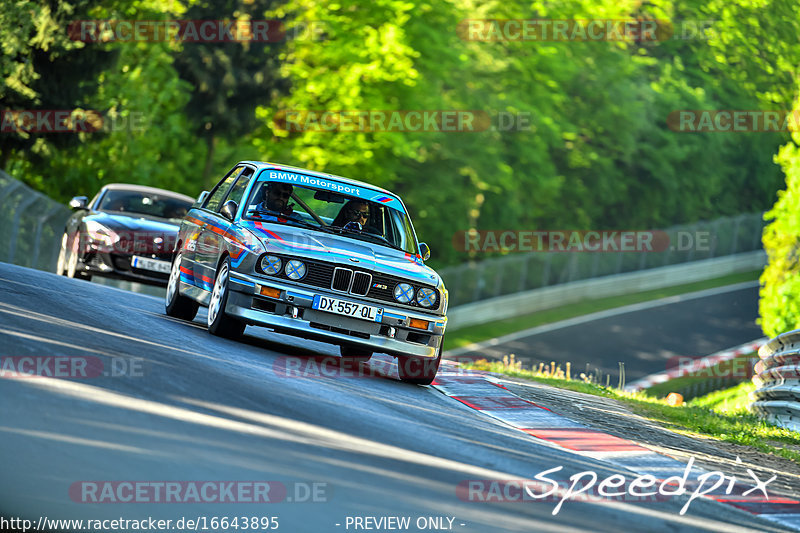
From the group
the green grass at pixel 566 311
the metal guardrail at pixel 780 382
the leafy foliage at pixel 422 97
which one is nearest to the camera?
the metal guardrail at pixel 780 382

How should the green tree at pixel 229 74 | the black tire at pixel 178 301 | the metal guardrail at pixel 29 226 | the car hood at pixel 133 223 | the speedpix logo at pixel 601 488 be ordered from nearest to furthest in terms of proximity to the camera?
the speedpix logo at pixel 601 488 < the black tire at pixel 178 301 < the car hood at pixel 133 223 < the metal guardrail at pixel 29 226 < the green tree at pixel 229 74

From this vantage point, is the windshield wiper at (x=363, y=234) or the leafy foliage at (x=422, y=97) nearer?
the windshield wiper at (x=363, y=234)

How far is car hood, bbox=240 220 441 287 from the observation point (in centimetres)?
1062

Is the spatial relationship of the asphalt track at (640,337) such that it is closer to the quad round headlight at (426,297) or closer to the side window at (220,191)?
the side window at (220,191)

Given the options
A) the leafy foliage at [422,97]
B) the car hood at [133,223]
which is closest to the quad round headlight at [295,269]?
the car hood at [133,223]

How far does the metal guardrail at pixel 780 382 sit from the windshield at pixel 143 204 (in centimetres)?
988

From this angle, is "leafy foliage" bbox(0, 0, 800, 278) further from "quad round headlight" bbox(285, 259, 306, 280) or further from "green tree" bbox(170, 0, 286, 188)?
A: "quad round headlight" bbox(285, 259, 306, 280)

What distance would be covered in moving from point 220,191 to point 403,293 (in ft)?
10.6

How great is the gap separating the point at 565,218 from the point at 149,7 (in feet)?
78.6

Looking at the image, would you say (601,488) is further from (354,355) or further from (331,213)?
(354,355)

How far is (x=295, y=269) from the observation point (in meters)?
10.5

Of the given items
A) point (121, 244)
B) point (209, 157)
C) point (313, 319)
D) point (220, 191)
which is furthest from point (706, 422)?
point (209, 157)

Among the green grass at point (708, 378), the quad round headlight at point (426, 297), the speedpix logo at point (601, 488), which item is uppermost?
the quad round headlight at point (426, 297)

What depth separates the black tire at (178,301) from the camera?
12891 mm
